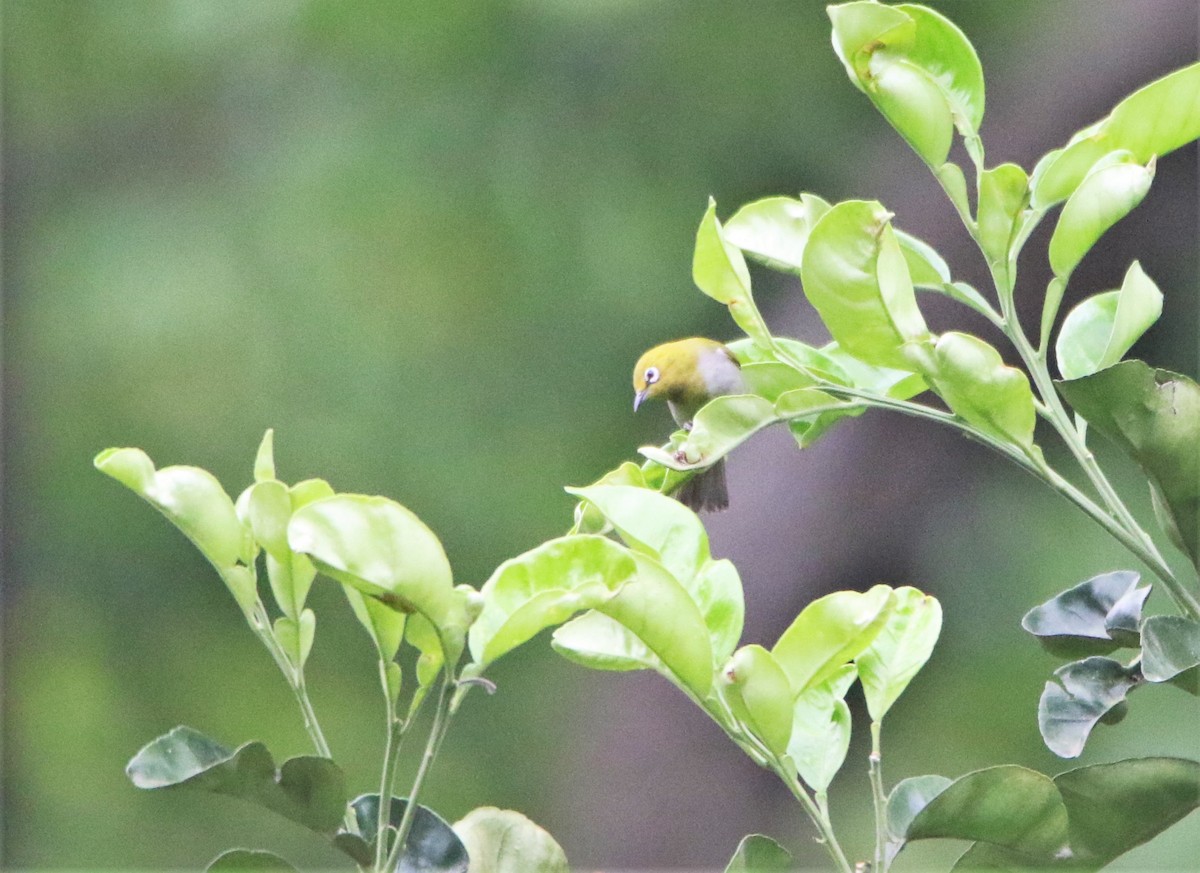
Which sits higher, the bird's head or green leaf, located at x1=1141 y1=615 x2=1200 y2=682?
the bird's head

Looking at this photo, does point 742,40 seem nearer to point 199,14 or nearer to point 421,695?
Result: point 199,14

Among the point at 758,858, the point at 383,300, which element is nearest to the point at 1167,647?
the point at 758,858

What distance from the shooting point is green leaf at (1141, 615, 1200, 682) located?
0.48 meters

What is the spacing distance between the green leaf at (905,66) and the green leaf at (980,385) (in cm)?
9

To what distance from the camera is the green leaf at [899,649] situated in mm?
548

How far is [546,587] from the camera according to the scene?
1.51 feet

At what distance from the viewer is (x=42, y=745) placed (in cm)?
321

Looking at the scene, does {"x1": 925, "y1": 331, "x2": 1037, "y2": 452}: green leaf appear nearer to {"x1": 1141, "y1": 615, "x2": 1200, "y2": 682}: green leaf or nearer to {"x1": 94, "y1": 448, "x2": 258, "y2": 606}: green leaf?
{"x1": 1141, "y1": 615, "x2": 1200, "y2": 682}: green leaf

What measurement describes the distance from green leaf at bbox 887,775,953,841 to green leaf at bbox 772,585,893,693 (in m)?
0.08

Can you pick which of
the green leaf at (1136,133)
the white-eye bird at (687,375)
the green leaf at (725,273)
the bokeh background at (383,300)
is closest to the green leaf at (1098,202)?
the green leaf at (1136,133)

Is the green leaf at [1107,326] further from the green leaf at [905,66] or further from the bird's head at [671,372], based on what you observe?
the bird's head at [671,372]

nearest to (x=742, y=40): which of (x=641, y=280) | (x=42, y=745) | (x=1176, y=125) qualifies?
(x=641, y=280)

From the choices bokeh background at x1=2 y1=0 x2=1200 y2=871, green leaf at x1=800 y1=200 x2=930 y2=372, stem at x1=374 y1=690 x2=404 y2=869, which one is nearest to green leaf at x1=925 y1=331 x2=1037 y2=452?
green leaf at x1=800 y1=200 x2=930 y2=372

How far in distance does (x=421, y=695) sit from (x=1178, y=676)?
0.91ft
